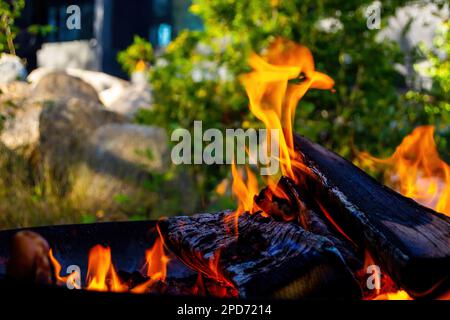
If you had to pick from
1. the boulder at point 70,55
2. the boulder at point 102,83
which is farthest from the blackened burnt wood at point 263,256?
the boulder at point 70,55

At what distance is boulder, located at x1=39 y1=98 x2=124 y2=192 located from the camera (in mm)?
6156

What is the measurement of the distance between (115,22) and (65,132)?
40.0 ft

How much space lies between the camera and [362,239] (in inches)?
77.8

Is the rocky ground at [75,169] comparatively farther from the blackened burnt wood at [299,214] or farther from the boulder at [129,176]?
the blackened burnt wood at [299,214]

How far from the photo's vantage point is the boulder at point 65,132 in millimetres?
6156

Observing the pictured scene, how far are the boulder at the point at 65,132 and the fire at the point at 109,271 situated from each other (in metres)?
3.29

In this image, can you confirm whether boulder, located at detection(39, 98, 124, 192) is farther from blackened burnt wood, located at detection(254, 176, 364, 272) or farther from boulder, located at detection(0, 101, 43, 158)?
blackened burnt wood, located at detection(254, 176, 364, 272)

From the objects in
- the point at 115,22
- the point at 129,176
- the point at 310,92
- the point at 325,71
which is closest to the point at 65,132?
the point at 129,176

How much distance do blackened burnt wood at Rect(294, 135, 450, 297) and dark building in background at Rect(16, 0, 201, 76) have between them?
1522 centimetres

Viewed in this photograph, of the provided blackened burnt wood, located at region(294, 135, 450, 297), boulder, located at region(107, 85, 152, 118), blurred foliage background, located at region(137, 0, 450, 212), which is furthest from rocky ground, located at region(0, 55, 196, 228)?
blackened burnt wood, located at region(294, 135, 450, 297)

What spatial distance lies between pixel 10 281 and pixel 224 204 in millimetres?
4092

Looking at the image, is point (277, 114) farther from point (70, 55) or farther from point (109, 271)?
point (70, 55)

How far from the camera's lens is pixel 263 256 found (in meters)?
2.00

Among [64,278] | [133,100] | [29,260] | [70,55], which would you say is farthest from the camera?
[70,55]
